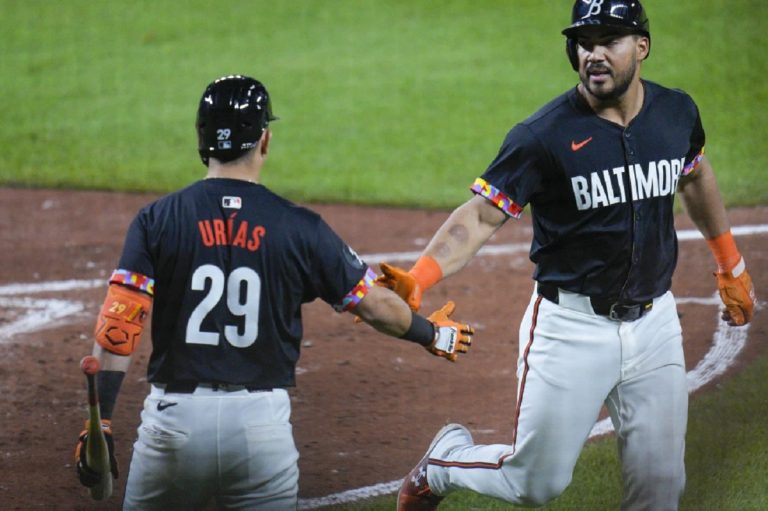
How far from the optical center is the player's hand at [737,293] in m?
5.26

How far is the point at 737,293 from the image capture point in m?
5.26

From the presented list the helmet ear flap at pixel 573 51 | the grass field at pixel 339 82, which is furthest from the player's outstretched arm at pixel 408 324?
the grass field at pixel 339 82

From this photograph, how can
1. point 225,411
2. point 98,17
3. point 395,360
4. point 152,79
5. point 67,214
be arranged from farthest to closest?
point 98,17, point 152,79, point 67,214, point 395,360, point 225,411

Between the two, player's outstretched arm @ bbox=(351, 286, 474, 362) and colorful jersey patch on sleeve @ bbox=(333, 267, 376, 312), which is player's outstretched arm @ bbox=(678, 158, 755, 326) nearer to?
player's outstretched arm @ bbox=(351, 286, 474, 362)

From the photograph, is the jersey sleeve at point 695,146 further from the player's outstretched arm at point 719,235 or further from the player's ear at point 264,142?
the player's ear at point 264,142

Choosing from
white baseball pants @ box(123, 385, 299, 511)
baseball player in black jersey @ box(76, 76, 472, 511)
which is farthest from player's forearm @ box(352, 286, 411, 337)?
white baseball pants @ box(123, 385, 299, 511)

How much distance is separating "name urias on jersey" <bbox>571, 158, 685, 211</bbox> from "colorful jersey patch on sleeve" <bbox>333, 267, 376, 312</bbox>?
898mm

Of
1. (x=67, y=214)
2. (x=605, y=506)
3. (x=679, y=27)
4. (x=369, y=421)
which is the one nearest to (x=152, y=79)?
(x=67, y=214)

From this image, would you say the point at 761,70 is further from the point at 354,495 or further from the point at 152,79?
the point at 354,495

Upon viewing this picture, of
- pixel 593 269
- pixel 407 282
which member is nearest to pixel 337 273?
pixel 407 282

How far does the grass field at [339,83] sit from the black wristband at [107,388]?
6.78m

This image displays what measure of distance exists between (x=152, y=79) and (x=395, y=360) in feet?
26.9

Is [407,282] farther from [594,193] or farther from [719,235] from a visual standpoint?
[719,235]

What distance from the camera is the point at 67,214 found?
10.3 metres
